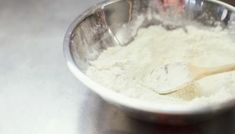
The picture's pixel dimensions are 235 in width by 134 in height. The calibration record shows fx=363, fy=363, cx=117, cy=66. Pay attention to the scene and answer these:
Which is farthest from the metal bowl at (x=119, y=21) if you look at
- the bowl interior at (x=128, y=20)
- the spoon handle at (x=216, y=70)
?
the spoon handle at (x=216, y=70)

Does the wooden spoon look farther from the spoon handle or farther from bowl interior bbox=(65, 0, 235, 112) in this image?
bowl interior bbox=(65, 0, 235, 112)

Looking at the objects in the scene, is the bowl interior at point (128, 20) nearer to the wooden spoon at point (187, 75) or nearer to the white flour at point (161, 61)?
the white flour at point (161, 61)

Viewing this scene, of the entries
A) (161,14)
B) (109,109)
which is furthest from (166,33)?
(109,109)

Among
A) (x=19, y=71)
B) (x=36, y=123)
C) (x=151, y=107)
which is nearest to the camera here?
(x=151, y=107)

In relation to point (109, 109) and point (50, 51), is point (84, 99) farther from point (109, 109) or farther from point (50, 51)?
point (50, 51)

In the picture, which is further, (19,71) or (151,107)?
(19,71)

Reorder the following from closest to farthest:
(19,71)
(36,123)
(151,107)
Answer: (151,107) → (36,123) → (19,71)

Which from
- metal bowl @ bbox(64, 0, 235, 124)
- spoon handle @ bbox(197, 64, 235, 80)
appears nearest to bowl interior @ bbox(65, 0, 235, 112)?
metal bowl @ bbox(64, 0, 235, 124)
